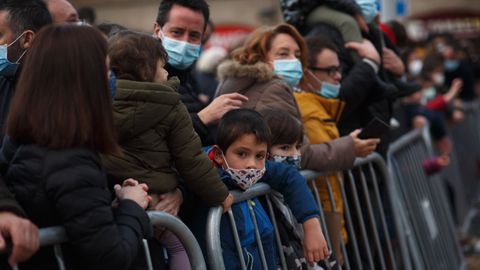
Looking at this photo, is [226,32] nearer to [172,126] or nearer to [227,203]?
[227,203]

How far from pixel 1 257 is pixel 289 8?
3.52 meters

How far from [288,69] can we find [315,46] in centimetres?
49

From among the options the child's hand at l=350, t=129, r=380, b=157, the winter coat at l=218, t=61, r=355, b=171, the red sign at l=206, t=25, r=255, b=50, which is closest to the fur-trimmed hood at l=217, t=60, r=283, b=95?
the winter coat at l=218, t=61, r=355, b=171

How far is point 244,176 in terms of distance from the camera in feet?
12.9

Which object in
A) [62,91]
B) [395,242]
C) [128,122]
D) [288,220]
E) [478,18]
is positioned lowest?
[478,18]

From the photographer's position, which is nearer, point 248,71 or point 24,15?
point 24,15

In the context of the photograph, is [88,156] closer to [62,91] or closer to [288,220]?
[62,91]

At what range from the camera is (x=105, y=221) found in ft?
9.45

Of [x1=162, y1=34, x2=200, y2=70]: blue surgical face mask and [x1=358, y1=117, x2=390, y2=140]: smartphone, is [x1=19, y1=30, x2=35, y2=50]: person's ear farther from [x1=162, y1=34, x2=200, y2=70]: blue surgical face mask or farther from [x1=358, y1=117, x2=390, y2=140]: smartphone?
[x1=358, y1=117, x2=390, y2=140]: smartphone

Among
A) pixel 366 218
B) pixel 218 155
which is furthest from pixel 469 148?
pixel 218 155

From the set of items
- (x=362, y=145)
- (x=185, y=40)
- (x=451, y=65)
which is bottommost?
(x=451, y=65)

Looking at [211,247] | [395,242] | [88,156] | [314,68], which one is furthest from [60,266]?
[395,242]

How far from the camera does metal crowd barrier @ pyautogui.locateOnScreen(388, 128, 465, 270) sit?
6.27 meters

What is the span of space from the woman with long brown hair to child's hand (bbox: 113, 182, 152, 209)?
14cm
